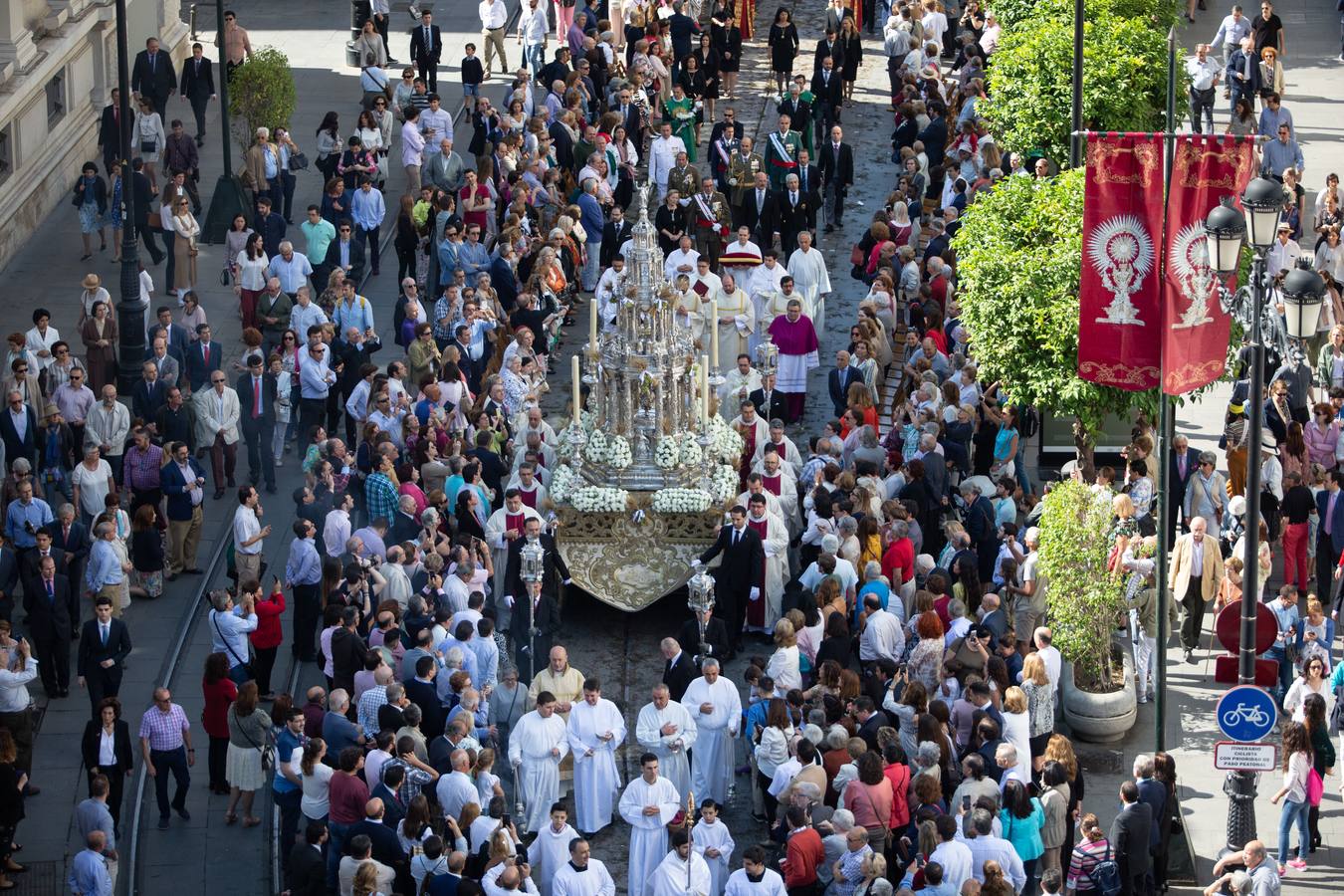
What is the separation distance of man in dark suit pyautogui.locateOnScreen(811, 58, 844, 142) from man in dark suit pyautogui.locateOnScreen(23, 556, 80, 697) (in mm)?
17712

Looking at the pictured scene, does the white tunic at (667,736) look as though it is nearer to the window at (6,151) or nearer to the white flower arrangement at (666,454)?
the white flower arrangement at (666,454)

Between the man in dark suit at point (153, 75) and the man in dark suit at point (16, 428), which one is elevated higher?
the man in dark suit at point (153, 75)

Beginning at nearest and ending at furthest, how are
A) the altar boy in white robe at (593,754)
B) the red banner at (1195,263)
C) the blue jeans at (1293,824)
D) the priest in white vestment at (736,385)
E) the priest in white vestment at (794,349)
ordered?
the red banner at (1195,263) < the blue jeans at (1293,824) < the altar boy in white robe at (593,754) < the priest in white vestment at (736,385) < the priest in white vestment at (794,349)

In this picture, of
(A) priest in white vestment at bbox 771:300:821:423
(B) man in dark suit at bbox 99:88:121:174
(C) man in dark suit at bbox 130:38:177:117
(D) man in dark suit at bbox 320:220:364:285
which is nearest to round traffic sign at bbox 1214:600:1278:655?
(A) priest in white vestment at bbox 771:300:821:423

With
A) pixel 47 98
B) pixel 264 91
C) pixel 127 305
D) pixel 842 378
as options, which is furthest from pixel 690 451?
pixel 47 98

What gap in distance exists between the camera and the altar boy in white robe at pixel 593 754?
2486 centimetres

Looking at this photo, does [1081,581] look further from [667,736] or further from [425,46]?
[425,46]

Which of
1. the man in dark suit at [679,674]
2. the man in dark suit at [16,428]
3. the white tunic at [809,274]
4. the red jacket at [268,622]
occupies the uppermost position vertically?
the white tunic at [809,274]

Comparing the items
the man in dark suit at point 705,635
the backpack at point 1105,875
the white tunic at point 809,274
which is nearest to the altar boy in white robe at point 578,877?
the backpack at point 1105,875

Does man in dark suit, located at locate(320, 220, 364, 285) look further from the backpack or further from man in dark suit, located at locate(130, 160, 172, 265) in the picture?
the backpack

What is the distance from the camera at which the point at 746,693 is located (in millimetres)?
27516

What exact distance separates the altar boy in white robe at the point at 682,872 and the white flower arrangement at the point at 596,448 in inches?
263

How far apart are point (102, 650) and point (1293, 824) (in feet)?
34.8

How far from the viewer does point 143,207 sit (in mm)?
36750
